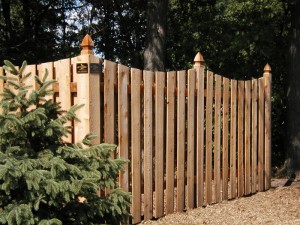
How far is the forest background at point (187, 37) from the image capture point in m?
9.93

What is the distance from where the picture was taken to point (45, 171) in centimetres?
329

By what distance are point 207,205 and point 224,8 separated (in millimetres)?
9114

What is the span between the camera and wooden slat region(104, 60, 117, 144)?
4.84m

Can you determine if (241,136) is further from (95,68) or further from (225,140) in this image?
(95,68)

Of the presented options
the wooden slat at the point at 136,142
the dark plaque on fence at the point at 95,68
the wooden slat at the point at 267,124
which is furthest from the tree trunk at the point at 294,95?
the dark plaque on fence at the point at 95,68

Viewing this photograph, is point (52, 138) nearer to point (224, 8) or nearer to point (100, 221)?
point (100, 221)

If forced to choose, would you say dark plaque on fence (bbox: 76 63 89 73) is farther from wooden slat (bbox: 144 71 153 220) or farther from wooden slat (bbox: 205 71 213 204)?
wooden slat (bbox: 205 71 213 204)

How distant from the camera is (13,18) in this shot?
60.5ft

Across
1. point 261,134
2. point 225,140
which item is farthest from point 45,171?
point 261,134

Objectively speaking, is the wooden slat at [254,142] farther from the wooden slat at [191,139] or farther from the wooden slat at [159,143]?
the wooden slat at [159,143]

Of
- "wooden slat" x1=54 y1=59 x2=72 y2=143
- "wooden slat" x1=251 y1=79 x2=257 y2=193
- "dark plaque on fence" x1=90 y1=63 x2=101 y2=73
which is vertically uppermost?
"dark plaque on fence" x1=90 y1=63 x2=101 y2=73

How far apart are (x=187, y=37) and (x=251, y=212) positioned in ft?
28.9

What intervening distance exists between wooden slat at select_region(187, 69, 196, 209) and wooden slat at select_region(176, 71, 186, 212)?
145 mm

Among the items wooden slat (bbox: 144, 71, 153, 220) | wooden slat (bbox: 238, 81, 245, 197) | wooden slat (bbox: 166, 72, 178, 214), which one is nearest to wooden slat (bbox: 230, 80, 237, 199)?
wooden slat (bbox: 238, 81, 245, 197)
